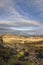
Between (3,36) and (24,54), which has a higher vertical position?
(3,36)

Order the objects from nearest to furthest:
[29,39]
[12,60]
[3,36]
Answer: [12,60] < [3,36] < [29,39]

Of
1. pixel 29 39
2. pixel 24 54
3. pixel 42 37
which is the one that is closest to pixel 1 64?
pixel 24 54

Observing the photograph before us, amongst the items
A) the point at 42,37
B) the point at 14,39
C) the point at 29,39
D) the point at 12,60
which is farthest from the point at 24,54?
the point at 42,37

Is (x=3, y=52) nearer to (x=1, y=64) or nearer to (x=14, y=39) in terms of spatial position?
(x=1, y=64)

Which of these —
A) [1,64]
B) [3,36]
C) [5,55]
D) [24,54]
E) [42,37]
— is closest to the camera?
[1,64]

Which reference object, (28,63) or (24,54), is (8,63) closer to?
(28,63)

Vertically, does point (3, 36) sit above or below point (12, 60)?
above

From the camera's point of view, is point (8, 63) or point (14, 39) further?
point (14, 39)

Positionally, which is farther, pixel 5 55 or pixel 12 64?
pixel 5 55

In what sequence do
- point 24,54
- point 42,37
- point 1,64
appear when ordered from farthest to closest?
point 42,37 → point 24,54 → point 1,64
